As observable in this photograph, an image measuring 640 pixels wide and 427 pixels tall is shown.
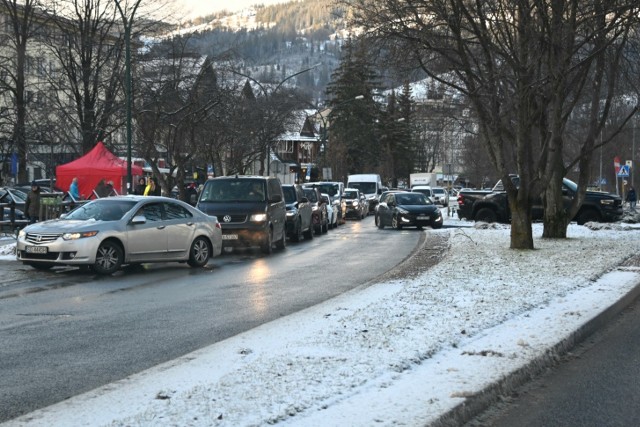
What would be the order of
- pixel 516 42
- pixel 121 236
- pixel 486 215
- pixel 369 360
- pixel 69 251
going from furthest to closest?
pixel 486 215 → pixel 516 42 → pixel 121 236 → pixel 69 251 → pixel 369 360

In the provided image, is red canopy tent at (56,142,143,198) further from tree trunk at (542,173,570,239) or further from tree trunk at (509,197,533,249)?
tree trunk at (509,197,533,249)

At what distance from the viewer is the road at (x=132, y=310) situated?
7406mm

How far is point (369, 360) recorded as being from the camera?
Answer: 23.7 feet

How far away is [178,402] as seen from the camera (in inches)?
231

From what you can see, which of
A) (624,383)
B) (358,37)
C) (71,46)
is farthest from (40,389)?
(71,46)

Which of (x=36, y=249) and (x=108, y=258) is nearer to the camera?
(x=36, y=249)

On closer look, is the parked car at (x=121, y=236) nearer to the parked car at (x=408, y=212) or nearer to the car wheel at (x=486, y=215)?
the parked car at (x=408, y=212)

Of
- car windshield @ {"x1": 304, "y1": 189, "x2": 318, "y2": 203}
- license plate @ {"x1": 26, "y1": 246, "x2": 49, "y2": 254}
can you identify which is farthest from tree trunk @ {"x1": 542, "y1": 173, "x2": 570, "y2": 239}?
license plate @ {"x1": 26, "y1": 246, "x2": 49, "y2": 254}

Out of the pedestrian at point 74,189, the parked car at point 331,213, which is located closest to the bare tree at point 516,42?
the pedestrian at point 74,189

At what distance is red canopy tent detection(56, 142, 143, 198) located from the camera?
3161 centimetres

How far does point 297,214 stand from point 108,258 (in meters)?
11.0

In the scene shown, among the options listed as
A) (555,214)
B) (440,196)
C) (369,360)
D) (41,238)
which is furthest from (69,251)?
(440,196)

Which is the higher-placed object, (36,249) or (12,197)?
(12,197)

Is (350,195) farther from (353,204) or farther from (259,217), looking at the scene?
(259,217)
